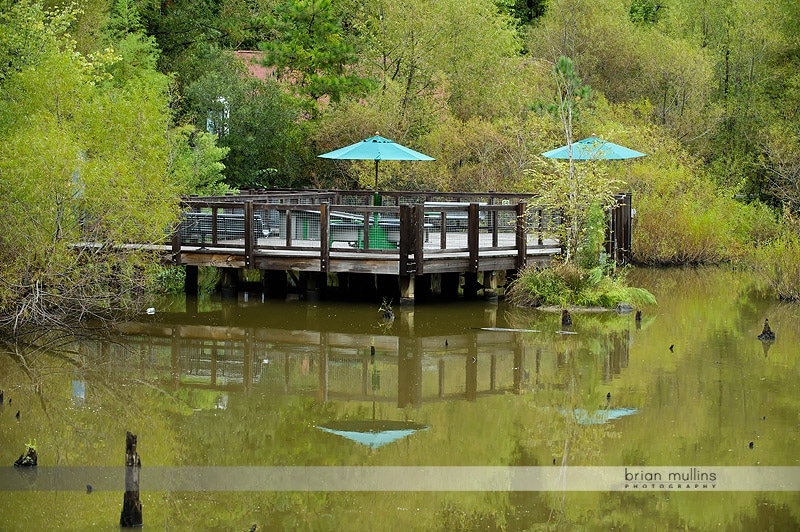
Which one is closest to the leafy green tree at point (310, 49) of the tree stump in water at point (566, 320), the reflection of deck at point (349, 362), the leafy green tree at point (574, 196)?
the leafy green tree at point (574, 196)

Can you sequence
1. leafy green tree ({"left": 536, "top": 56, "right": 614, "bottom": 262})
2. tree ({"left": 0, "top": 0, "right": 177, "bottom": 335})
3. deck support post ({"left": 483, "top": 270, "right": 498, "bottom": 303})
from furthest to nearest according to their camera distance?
deck support post ({"left": 483, "top": 270, "right": 498, "bottom": 303})
leafy green tree ({"left": 536, "top": 56, "right": 614, "bottom": 262})
tree ({"left": 0, "top": 0, "right": 177, "bottom": 335})

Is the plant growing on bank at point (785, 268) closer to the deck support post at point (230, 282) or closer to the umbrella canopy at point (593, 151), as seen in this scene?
the umbrella canopy at point (593, 151)

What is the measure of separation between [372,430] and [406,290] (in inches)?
325

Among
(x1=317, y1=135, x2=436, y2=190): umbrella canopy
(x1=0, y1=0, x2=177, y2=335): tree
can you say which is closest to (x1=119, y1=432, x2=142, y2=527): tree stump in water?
(x1=0, y1=0, x2=177, y2=335): tree

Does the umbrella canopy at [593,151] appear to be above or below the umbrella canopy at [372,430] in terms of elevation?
above

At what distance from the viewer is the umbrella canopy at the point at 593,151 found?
73.2ft

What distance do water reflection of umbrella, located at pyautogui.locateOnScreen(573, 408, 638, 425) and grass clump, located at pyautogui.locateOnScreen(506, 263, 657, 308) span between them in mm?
7375

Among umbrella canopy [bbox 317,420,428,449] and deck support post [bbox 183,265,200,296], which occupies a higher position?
deck support post [bbox 183,265,200,296]

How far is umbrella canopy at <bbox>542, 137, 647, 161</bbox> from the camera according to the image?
22322 millimetres

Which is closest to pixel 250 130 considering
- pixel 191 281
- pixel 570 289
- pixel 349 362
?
pixel 191 281

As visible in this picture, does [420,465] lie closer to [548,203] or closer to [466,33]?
[548,203]

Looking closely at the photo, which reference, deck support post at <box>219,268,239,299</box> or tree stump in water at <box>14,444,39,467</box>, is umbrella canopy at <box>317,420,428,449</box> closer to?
tree stump in water at <box>14,444,39,467</box>

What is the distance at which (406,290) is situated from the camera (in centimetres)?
2009

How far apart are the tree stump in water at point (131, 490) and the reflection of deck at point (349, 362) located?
15.6ft
